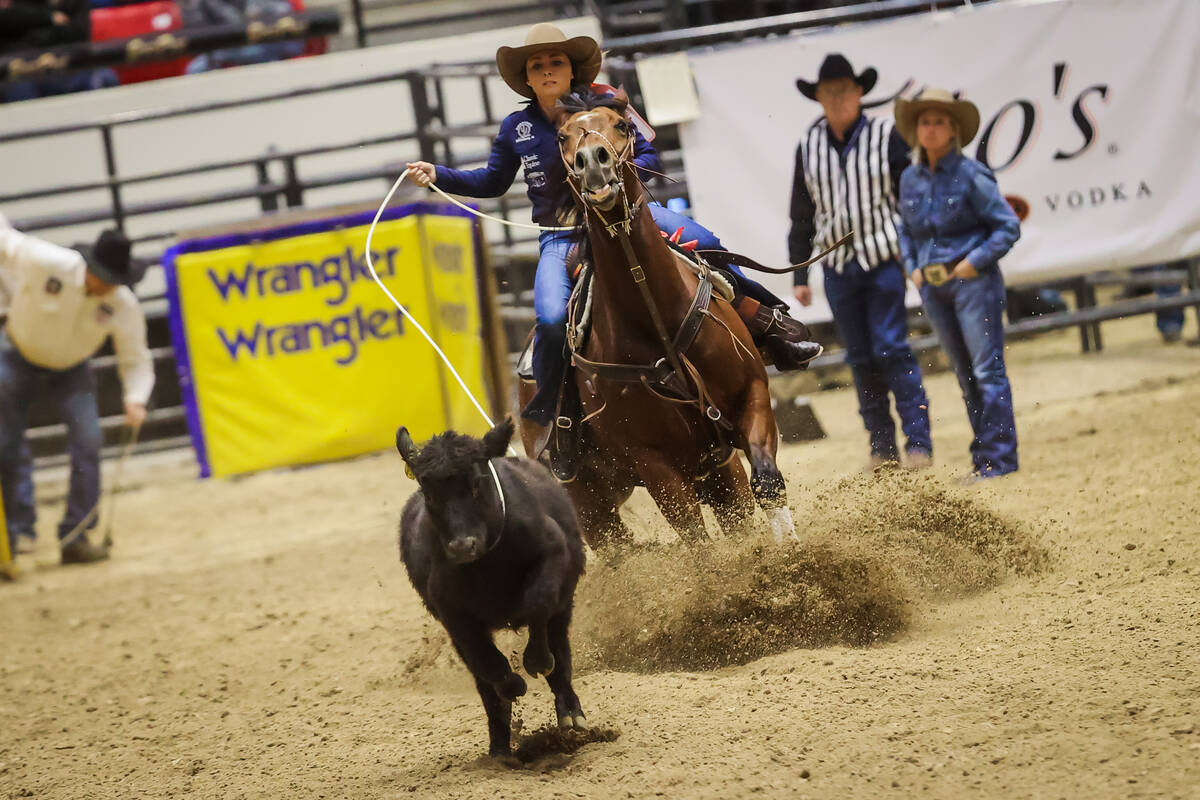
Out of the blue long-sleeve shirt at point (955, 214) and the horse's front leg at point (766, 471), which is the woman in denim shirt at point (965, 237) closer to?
the blue long-sleeve shirt at point (955, 214)

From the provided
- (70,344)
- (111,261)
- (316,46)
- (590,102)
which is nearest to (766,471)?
(590,102)

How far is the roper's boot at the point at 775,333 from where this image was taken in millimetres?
5781

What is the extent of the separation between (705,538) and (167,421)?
7341 millimetres

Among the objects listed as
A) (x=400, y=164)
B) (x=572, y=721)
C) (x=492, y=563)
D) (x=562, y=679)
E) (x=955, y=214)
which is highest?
(x=400, y=164)

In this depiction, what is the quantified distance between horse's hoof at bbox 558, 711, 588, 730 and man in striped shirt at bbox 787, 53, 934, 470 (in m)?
3.96

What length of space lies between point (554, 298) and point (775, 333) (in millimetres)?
906

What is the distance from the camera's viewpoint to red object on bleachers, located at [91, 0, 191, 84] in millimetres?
13148

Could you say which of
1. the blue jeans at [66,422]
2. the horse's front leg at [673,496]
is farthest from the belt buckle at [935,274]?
the blue jeans at [66,422]

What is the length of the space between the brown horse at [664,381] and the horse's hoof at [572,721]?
1317mm

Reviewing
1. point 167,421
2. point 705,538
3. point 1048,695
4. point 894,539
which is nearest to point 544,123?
point 705,538

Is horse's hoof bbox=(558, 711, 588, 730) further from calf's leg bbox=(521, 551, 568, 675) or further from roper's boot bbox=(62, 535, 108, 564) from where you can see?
roper's boot bbox=(62, 535, 108, 564)

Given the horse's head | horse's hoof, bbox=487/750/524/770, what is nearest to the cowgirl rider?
the horse's head

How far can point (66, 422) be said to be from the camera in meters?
9.34

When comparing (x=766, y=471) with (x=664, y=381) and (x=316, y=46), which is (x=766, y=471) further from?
(x=316, y=46)
